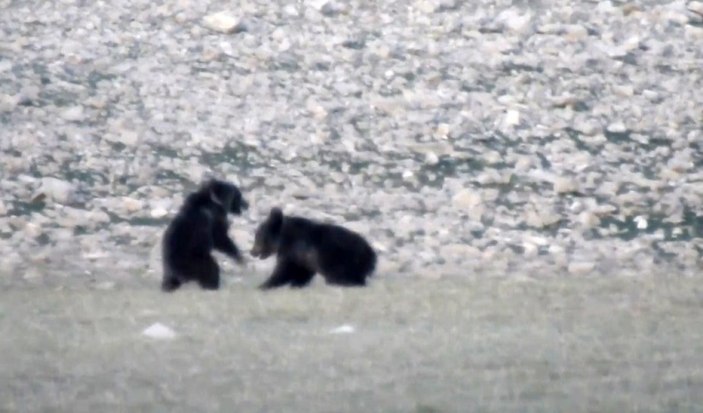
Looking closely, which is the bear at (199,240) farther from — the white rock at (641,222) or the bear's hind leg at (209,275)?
the white rock at (641,222)

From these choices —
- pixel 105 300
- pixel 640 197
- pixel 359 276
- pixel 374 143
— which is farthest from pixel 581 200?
pixel 105 300

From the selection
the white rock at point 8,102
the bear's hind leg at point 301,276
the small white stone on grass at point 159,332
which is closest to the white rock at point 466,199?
the bear's hind leg at point 301,276

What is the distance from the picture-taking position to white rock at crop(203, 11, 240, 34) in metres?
17.5

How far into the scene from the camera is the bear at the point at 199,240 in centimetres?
1116

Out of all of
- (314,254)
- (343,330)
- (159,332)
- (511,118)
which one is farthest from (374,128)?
(159,332)

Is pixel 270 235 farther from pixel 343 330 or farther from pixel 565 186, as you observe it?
pixel 565 186

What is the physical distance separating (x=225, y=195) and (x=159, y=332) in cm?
279

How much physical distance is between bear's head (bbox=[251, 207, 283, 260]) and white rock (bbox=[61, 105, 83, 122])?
→ 14.2 feet

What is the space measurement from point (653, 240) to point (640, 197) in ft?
3.44

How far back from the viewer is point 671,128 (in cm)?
1566

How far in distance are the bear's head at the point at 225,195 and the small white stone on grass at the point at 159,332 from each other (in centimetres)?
251

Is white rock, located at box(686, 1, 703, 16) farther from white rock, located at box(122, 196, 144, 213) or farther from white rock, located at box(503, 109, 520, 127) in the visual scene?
white rock, located at box(122, 196, 144, 213)

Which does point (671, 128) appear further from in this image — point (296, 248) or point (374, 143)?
point (296, 248)

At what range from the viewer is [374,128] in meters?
15.5
